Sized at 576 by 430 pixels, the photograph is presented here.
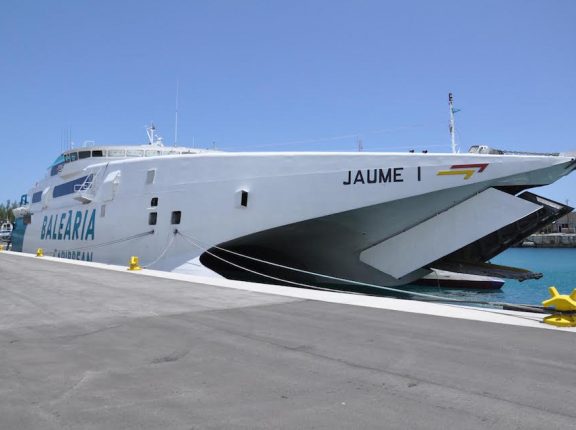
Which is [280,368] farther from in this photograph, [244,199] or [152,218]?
[152,218]

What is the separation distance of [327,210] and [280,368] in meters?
8.56

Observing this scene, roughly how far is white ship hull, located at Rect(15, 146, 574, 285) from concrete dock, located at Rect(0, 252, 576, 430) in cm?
521

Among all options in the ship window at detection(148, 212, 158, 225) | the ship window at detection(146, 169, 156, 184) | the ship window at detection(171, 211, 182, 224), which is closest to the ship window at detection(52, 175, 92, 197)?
the ship window at detection(146, 169, 156, 184)

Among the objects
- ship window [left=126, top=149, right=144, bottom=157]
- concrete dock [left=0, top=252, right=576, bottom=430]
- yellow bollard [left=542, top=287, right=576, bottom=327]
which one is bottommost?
concrete dock [left=0, top=252, right=576, bottom=430]

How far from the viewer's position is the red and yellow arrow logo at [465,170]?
37.6 feet

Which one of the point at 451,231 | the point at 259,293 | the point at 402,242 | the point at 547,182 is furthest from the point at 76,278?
the point at 547,182

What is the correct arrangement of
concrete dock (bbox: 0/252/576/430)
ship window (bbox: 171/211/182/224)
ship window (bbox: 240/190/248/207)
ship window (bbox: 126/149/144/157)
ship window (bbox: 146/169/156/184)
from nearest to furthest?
concrete dock (bbox: 0/252/576/430) → ship window (bbox: 240/190/248/207) → ship window (bbox: 171/211/182/224) → ship window (bbox: 146/169/156/184) → ship window (bbox: 126/149/144/157)

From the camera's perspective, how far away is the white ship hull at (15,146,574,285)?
1167 cm

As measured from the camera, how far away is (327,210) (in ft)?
40.7

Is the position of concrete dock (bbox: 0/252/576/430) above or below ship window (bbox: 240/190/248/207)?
below

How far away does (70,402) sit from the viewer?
3182 mm

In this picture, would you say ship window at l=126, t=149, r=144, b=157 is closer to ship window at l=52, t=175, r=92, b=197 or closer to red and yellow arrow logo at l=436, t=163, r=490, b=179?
ship window at l=52, t=175, r=92, b=197

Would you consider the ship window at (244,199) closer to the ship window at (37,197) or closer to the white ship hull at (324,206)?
the white ship hull at (324,206)

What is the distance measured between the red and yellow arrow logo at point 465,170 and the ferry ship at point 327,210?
0.02m
